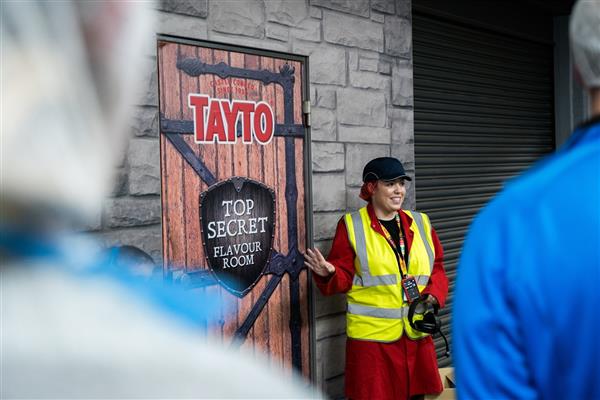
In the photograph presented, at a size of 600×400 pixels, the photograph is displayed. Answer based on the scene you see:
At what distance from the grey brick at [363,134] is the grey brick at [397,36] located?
0.60 m

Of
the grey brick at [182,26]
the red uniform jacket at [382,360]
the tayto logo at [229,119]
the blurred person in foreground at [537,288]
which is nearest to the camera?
the blurred person in foreground at [537,288]

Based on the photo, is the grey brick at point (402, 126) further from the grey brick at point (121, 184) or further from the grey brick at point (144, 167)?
the grey brick at point (121, 184)

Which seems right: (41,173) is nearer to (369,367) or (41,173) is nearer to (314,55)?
(369,367)

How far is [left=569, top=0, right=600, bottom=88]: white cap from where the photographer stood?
5.21ft

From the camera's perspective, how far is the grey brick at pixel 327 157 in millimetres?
4922

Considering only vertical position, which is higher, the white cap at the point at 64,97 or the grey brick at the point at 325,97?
the grey brick at the point at 325,97

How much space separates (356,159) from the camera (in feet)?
17.2

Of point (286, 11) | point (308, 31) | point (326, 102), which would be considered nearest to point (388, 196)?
point (326, 102)

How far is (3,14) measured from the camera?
0.52 m

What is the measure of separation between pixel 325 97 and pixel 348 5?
712 millimetres

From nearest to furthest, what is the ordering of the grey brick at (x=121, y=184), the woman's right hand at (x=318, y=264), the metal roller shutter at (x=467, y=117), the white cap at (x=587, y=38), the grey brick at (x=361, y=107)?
the white cap at (x=587, y=38)
the grey brick at (x=121, y=184)
the woman's right hand at (x=318, y=264)
the grey brick at (x=361, y=107)
the metal roller shutter at (x=467, y=117)

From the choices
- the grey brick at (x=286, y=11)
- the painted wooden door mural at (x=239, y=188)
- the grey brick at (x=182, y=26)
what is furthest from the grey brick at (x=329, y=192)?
the grey brick at (x=182, y=26)

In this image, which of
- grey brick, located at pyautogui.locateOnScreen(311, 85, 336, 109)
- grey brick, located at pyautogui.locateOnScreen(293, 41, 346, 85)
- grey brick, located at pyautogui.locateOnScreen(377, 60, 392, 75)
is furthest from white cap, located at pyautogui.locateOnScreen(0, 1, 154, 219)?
grey brick, located at pyautogui.locateOnScreen(377, 60, 392, 75)

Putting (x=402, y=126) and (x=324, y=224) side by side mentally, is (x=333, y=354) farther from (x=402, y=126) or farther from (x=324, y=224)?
(x=402, y=126)
